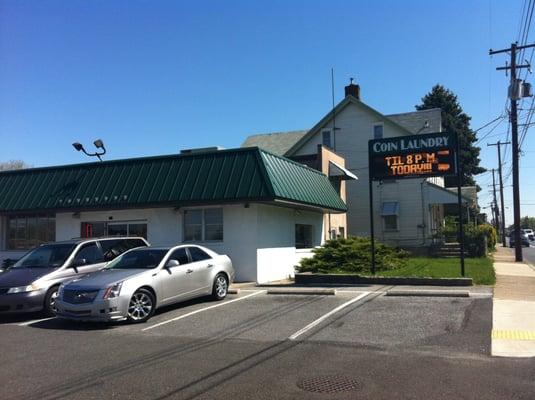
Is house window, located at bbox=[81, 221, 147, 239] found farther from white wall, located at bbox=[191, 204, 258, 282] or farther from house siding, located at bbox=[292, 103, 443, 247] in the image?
house siding, located at bbox=[292, 103, 443, 247]

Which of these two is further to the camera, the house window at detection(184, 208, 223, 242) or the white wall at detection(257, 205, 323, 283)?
the house window at detection(184, 208, 223, 242)

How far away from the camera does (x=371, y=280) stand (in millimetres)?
16062

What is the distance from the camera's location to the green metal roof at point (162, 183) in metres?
17.1

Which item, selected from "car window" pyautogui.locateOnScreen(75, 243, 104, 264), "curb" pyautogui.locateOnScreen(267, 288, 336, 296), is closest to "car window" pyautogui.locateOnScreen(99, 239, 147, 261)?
"car window" pyautogui.locateOnScreen(75, 243, 104, 264)

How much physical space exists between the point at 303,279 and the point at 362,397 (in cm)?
1135

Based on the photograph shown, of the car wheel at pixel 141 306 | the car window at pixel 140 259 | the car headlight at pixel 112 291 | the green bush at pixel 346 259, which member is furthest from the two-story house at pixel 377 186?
the car headlight at pixel 112 291

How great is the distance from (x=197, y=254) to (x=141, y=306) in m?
2.55

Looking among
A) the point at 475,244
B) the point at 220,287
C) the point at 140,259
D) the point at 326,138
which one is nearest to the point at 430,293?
the point at 220,287

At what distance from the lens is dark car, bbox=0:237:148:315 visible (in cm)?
1153

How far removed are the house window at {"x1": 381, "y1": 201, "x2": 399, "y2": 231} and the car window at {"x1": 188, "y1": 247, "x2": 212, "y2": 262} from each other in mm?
23753

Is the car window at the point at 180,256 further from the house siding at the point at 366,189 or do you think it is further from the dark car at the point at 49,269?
the house siding at the point at 366,189

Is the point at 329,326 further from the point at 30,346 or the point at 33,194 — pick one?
the point at 33,194

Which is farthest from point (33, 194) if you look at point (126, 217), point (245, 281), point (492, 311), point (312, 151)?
point (312, 151)

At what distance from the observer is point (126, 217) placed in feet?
63.7
